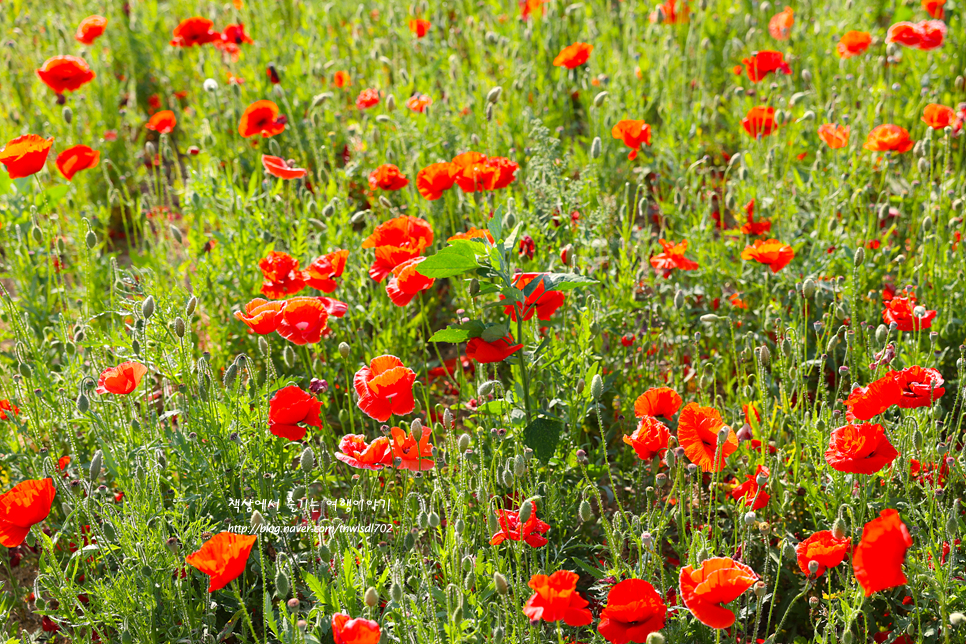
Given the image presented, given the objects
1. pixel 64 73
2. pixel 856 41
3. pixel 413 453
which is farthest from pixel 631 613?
pixel 64 73

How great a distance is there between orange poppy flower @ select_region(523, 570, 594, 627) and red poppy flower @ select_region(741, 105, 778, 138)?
230 centimetres

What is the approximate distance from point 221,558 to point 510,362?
0.95 meters

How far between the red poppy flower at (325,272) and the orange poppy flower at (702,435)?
1108 millimetres

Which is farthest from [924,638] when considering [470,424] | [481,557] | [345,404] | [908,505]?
[345,404]

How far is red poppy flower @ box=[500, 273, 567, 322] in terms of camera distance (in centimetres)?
209

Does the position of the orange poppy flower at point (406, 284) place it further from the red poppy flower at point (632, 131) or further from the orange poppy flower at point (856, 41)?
the orange poppy flower at point (856, 41)

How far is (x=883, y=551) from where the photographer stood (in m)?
1.39

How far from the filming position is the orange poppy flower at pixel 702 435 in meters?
2.00

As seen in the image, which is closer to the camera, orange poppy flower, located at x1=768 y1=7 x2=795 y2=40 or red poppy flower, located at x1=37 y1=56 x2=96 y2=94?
red poppy flower, located at x1=37 y1=56 x2=96 y2=94

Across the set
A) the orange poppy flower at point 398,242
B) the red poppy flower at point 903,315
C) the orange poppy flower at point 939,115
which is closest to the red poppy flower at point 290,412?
the orange poppy flower at point 398,242

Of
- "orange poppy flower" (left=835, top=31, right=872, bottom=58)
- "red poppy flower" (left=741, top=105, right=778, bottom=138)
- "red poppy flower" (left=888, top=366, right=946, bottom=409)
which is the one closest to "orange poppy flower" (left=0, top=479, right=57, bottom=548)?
"red poppy flower" (left=888, top=366, right=946, bottom=409)

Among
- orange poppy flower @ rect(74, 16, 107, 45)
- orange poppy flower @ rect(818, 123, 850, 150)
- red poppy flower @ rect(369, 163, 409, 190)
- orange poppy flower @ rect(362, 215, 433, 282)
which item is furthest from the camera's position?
orange poppy flower @ rect(74, 16, 107, 45)

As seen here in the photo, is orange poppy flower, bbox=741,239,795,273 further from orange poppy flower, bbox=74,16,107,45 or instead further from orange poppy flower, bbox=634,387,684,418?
orange poppy flower, bbox=74,16,107,45

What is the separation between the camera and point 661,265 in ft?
9.06
